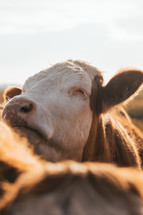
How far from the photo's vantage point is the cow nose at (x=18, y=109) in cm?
311

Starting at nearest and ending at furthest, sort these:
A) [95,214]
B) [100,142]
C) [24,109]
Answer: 1. [95,214]
2. [24,109]
3. [100,142]

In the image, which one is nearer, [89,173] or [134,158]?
[89,173]

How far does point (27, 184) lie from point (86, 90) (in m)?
3.06

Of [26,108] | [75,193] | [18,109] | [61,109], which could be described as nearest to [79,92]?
[61,109]

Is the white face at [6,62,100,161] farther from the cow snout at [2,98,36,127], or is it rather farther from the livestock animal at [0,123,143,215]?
the livestock animal at [0,123,143,215]

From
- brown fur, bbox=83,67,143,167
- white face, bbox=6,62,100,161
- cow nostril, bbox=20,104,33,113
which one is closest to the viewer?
cow nostril, bbox=20,104,33,113

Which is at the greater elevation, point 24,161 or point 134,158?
point 24,161

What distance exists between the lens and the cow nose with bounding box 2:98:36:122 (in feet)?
10.2

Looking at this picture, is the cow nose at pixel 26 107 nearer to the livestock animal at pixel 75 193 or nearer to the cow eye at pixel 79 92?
the cow eye at pixel 79 92

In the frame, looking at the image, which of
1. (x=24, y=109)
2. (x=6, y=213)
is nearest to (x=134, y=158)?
(x=24, y=109)

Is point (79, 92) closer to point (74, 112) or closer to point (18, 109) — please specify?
point (74, 112)

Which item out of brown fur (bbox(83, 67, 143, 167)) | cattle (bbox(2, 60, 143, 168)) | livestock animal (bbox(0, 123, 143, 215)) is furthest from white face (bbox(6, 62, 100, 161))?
livestock animal (bbox(0, 123, 143, 215))

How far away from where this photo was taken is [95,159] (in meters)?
4.11

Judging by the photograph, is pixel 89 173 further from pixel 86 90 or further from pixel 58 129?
pixel 86 90
